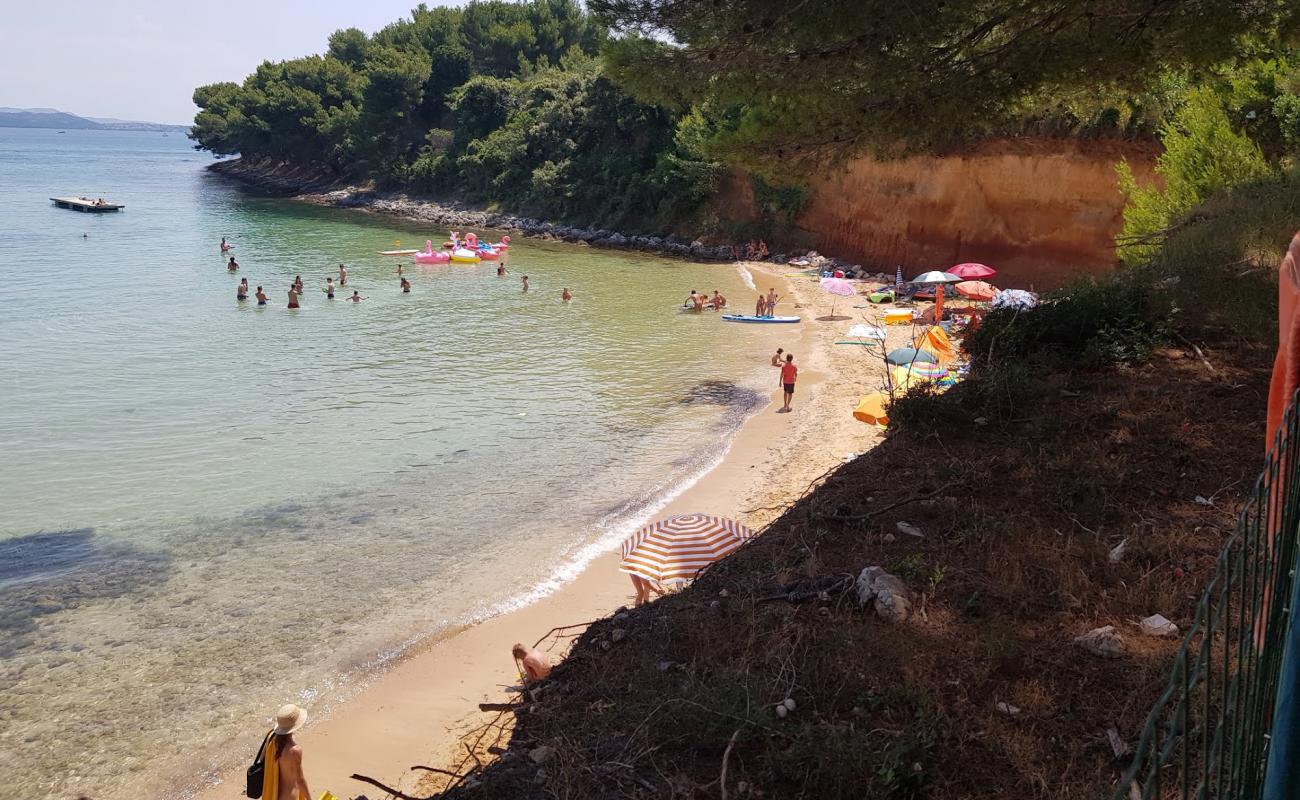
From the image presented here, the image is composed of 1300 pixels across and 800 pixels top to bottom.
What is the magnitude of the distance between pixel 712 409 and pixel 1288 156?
10.7 meters

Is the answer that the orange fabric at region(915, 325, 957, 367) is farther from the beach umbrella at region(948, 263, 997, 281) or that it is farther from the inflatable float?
the inflatable float

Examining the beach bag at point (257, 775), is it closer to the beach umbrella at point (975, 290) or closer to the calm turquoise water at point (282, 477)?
the calm turquoise water at point (282, 477)

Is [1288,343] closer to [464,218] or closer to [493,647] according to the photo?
[493,647]

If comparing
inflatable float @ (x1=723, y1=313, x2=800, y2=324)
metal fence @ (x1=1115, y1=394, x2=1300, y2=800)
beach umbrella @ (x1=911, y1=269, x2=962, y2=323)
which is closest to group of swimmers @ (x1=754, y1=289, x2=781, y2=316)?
inflatable float @ (x1=723, y1=313, x2=800, y2=324)

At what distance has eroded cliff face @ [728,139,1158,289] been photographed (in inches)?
1034

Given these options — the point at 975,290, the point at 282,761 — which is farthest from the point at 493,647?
the point at 975,290

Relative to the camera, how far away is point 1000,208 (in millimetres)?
29109

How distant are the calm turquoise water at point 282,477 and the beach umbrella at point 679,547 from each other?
1.98 metres

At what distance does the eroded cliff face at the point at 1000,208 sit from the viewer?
26266mm

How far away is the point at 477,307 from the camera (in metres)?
29.3

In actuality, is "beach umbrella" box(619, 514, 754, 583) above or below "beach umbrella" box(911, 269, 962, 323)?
below

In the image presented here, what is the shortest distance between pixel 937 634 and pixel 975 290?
19.5 metres

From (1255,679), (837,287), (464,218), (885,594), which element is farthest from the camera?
(464,218)

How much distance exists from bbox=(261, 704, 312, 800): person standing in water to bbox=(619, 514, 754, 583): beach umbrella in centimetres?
360
